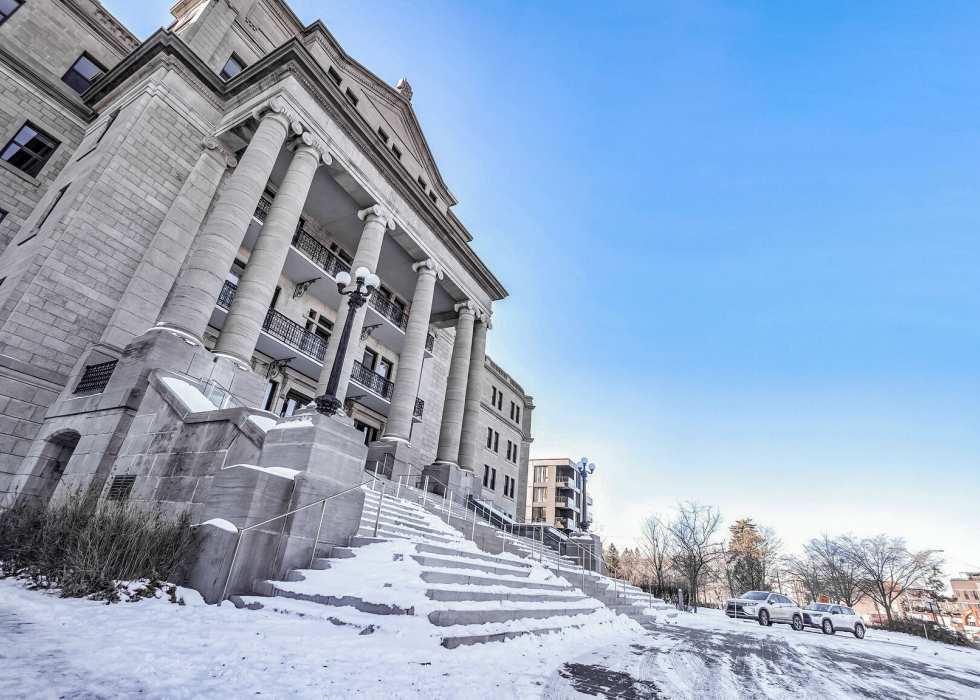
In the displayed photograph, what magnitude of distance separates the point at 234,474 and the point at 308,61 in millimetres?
16690

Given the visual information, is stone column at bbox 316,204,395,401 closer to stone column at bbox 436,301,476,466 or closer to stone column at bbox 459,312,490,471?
stone column at bbox 436,301,476,466

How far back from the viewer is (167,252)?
15.7m

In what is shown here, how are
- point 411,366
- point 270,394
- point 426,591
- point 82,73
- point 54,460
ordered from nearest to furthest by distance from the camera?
point 426,591 < point 54,460 < point 82,73 < point 270,394 < point 411,366

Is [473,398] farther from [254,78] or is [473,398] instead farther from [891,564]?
[891,564]

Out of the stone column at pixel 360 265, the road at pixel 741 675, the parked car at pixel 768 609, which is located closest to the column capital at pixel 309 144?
the stone column at pixel 360 265

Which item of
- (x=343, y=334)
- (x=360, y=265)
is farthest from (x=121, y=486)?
(x=360, y=265)

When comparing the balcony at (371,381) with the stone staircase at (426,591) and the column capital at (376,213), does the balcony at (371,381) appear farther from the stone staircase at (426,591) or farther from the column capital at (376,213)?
the stone staircase at (426,591)

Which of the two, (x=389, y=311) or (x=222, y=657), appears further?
(x=389, y=311)

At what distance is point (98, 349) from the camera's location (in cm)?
1314

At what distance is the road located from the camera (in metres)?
5.57

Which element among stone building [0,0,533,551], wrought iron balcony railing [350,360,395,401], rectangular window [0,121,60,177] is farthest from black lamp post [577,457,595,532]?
rectangular window [0,121,60,177]

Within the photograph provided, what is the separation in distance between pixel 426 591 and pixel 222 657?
319 centimetres

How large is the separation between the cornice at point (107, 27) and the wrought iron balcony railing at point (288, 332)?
41.1 feet

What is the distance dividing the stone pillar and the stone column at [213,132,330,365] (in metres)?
2.30
